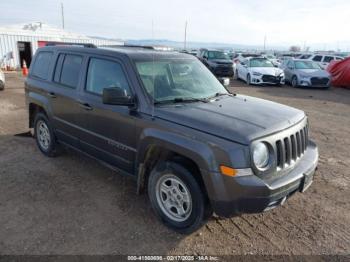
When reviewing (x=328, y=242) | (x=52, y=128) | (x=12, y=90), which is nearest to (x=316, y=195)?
(x=328, y=242)

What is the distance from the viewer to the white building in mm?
23250

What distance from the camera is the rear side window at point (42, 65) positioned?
520 centimetres

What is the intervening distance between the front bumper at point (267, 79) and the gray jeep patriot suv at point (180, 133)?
13.5m

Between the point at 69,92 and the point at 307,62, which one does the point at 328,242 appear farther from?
the point at 307,62

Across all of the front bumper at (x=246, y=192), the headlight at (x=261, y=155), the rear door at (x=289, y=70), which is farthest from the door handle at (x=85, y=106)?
the rear door at (x=289, y=70)

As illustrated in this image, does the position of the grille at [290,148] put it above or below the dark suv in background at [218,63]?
below

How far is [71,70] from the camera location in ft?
15.0

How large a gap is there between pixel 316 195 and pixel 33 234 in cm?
369

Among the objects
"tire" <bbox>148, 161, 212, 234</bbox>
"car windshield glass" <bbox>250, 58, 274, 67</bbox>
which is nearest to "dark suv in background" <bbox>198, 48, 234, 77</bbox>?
"car windshield glass" <bbox>250, 58, 274, 67</bbox>

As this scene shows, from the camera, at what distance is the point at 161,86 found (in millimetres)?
3652

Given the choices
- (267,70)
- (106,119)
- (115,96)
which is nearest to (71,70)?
(106,119)

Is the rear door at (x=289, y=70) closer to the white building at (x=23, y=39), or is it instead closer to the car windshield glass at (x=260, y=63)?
the car windshield glass at (x=260, y=63)

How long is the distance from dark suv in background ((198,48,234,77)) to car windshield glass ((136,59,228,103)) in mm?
16186

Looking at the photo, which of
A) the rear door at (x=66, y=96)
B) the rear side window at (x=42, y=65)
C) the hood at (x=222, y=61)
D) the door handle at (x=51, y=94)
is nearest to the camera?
the rear door at (x=66, y=96)
